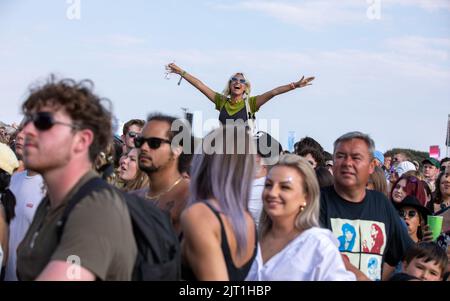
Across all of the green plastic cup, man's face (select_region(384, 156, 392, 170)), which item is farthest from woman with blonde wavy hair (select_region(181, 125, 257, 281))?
man's face (select_region(384, 156, 392, 170))

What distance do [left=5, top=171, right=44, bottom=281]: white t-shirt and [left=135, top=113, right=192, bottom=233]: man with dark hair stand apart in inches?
30.7

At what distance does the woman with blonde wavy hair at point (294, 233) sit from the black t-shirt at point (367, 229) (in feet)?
2.69

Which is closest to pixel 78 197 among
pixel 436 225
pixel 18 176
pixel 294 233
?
pixel 294 233

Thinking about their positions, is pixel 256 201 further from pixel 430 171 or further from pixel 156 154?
pixel 430 171

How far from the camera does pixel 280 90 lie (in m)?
8.15

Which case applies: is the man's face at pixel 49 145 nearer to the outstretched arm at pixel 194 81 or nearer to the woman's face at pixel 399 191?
the woman's face at pixel 399 191

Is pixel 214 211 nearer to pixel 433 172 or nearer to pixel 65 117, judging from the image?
pixel 65 117

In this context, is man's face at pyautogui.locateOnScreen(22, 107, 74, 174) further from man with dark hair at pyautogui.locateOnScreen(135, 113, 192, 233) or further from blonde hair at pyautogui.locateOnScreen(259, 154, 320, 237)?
man with dark hair at pyautogui.locateOnScreen(135, 113, 192, 233)

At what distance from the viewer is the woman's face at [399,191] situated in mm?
7477

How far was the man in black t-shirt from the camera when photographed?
4941mm

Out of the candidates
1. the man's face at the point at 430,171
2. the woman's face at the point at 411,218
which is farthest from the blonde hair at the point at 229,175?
the man's face at the point at 430,171

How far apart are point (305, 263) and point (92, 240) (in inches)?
65.6
